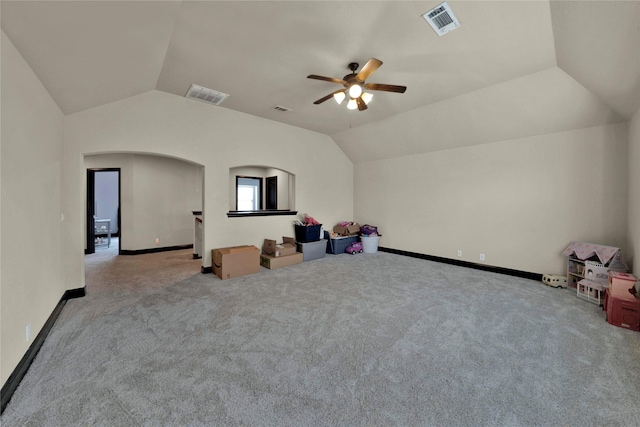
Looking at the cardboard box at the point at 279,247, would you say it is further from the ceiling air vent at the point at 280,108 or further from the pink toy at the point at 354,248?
the ceiling air vent at the point at 280,108

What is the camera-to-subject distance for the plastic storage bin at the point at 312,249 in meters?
5.34

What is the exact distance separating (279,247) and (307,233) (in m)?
0.73

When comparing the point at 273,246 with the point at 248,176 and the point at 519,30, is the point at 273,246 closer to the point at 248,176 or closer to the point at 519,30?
the point at 248,176

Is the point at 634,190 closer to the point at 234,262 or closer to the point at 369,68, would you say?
the point at 369,68

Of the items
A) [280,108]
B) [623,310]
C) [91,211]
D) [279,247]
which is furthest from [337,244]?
[91,211]

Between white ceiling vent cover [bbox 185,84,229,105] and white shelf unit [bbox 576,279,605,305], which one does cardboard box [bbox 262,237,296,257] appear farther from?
white shelf unit [bbox 576,279,605,305]

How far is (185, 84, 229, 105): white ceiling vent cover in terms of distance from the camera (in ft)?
12.5

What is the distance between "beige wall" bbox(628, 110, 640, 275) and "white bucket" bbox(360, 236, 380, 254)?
396 cm

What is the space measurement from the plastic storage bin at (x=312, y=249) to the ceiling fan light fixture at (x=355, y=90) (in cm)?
317

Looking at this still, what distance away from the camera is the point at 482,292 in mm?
3514

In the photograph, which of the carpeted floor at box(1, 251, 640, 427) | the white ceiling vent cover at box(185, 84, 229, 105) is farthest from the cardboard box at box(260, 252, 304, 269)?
the white ceiling vent cover at box(185, 84, 229, 105)

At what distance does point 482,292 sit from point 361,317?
1.94 m

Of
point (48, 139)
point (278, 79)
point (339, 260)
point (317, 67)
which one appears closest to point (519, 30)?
point (317, 67)

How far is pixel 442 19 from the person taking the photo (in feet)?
7.59
